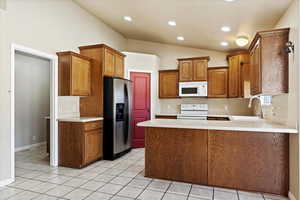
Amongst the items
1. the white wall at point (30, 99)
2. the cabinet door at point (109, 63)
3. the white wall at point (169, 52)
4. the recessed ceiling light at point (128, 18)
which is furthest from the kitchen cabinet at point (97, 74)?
the white wall at point (169, 52)

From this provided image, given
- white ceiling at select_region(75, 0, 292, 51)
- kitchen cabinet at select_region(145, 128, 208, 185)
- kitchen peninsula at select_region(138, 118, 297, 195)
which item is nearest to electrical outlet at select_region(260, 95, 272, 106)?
kitchen peninsula at select_region(138, 118, 297, 195)

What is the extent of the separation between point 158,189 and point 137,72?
334cm

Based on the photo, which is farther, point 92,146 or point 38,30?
point 92,146

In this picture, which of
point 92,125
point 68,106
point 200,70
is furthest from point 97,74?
point 200,70

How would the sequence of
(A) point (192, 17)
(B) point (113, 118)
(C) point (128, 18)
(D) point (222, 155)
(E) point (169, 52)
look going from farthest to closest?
(E) point (169, 52) → (C) point (128, 18) → (B) point (113, 118) → (A) point (192, 17) → (D) point (222, 155)

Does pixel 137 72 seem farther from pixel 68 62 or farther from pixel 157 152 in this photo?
pixel 157 152

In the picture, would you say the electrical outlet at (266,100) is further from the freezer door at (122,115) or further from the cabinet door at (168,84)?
the freezer door at (122,115)

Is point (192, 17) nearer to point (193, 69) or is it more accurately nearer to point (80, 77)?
point (193, 69)

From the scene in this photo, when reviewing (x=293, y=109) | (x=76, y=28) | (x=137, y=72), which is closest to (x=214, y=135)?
(x=293, y=109)

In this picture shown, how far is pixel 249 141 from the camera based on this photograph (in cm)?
261

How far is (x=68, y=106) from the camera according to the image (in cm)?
400

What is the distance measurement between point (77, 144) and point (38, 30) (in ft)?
7.04

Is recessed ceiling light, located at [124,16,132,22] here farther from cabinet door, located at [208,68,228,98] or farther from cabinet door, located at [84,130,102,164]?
cabinet door, located at [84,130,102,164]

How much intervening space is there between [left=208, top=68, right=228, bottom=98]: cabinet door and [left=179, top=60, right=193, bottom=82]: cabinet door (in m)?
0.51
